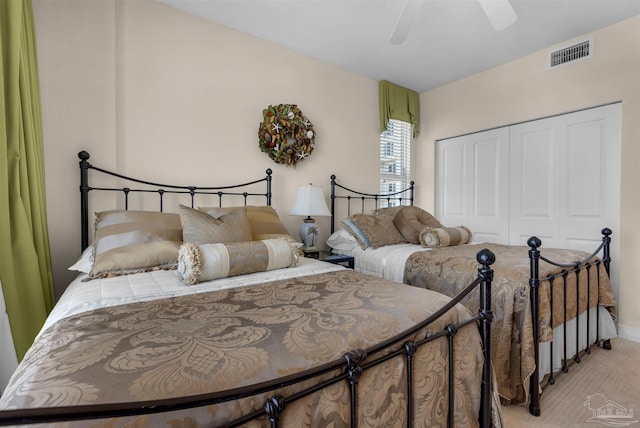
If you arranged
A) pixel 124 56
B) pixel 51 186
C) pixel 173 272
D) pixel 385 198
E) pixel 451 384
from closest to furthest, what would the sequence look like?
pixel 451 384 → pixel 173 272 → pixel 51 186 → pixel 124 56 → pixel 385 198

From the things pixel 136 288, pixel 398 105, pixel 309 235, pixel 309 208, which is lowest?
pixel 136 288

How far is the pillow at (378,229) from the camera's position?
266 cm

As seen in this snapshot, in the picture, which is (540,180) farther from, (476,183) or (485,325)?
(485,325)

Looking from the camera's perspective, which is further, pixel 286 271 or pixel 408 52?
pixel 408 52

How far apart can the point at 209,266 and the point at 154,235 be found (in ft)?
1.58

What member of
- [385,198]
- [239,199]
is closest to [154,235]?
[239,199]

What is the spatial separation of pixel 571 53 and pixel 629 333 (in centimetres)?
240

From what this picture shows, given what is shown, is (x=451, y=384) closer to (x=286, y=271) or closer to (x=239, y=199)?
(x=286, y=271)

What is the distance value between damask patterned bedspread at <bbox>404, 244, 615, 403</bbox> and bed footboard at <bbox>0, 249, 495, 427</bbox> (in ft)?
1.96

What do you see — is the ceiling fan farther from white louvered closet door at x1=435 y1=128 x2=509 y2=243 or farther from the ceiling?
white louvered closet door at x1=435 y1=128 x2=509 y2=243

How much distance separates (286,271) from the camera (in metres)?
1.67

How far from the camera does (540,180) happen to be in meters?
3.03

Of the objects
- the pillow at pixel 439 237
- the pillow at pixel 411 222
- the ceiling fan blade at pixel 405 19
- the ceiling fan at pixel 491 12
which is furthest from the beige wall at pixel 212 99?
the ceiling fan at pixel 491 12

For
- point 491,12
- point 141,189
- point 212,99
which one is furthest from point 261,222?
point 491,12
